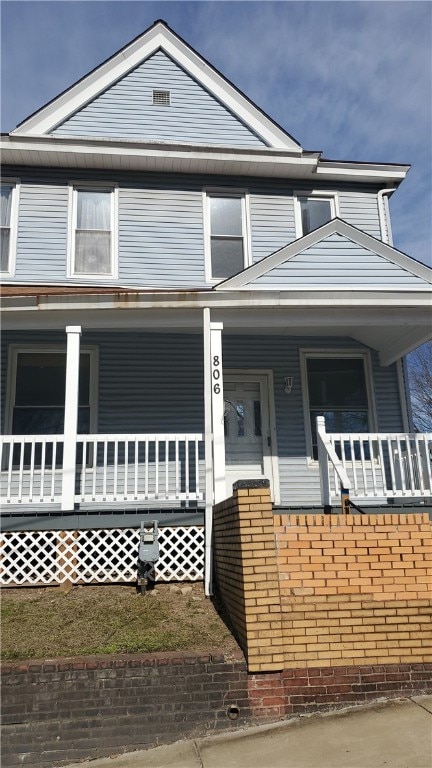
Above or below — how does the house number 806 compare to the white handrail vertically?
above

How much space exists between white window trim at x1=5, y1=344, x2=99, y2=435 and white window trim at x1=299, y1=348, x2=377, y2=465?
3.36 metres

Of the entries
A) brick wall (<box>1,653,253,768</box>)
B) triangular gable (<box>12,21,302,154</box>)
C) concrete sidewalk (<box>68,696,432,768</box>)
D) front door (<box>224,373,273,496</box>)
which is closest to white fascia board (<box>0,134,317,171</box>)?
triangular gable (<box>12,21,302,154</box>)

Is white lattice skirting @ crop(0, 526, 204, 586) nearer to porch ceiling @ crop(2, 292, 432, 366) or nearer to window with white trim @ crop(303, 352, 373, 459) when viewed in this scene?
porch ceiling @ crop(2, 292, 432, 366)

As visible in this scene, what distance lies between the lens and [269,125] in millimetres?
10672

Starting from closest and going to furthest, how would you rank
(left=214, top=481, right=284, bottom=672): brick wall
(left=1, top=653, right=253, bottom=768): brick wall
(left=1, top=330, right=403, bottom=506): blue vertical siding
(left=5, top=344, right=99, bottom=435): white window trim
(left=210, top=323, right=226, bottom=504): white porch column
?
(left=1, top=653, right=253, bottom=768): brick wall
(left=214, top=481, right=284, bottom=672): brick wall
(left=210, top=323, right=226, bottom=504): white porch column
(left=5, top=344, right=99, bottom=435): white window trim
(left=1, top=330, right=403, bottom=506): blue vertical siding

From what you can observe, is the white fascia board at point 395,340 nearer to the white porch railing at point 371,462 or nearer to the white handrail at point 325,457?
the white porch railing at point 371,462

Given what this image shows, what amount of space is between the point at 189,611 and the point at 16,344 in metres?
5.32

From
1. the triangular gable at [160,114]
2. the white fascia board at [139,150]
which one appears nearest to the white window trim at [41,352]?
the white fascia board at [139,150]

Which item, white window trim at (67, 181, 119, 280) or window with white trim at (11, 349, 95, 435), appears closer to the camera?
window with white trim at (11, 349, 95, 435)

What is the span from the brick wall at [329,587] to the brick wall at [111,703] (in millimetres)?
371

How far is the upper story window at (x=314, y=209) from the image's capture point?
1073cm

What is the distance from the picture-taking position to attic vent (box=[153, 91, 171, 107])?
35.5ft

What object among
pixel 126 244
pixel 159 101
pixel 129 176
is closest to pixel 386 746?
pixel 126 244

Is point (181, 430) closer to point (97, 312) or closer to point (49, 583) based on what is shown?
point (97, 312)
